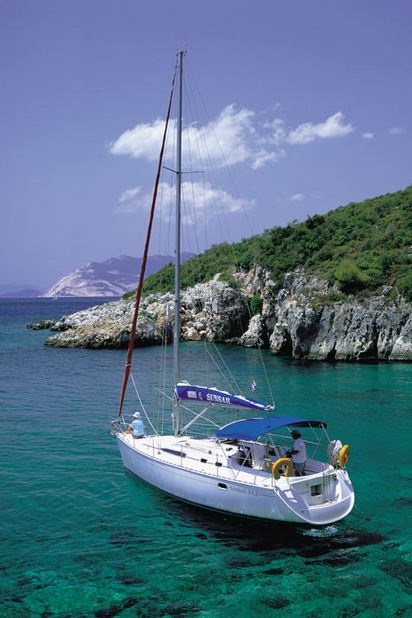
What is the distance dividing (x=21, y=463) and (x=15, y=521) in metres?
5.63

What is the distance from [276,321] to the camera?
6062 cm

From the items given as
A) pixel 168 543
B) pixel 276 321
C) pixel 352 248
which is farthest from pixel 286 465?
pixel 352 248

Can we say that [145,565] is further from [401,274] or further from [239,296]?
[239,296]

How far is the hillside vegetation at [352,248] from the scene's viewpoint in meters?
54.1

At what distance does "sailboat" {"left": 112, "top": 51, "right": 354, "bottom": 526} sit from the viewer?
52.6 feet

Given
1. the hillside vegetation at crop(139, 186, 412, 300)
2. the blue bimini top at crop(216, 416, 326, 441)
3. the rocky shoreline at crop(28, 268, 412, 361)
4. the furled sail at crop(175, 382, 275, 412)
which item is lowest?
the blue bimini top at crop(216, 416, 326, 441)

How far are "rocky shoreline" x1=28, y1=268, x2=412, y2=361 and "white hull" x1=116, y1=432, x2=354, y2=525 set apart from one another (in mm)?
29475

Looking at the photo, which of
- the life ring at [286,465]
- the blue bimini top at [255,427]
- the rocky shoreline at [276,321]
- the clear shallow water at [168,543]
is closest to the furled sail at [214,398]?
the blue bimini top at [255,427]

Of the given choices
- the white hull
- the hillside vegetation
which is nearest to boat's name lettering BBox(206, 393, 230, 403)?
the white hull

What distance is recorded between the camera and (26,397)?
118 ft

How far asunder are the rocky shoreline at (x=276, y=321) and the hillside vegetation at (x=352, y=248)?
1.70m

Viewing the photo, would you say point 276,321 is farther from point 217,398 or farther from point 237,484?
point 237,484

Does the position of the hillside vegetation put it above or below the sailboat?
above

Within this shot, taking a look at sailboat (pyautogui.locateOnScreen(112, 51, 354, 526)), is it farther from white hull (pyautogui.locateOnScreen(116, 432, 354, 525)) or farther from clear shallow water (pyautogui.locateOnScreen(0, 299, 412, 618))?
clear shallow water (pyautogui.locateOnScreen(0, 299, 412, 618))
